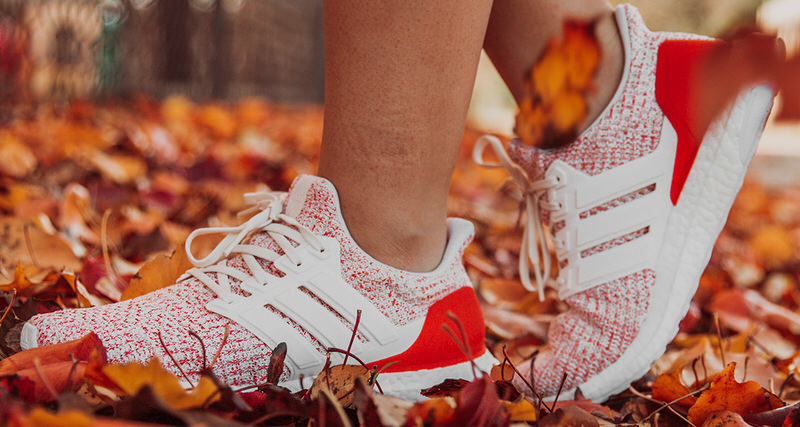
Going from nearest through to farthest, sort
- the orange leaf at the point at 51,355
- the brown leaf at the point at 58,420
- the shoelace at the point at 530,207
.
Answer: the brown leaf at the point at 58,420 < the orange leaf at the point at 51,355 < the shoelace at the point at 530,207

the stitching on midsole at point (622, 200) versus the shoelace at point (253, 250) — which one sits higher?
the stitching on midsole at point (622, 200)

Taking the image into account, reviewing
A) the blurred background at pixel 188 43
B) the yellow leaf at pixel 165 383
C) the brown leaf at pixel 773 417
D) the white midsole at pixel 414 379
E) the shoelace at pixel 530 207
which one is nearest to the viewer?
the yellow leaf at pixel 165 383

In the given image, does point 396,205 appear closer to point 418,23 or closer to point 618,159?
point 418,23

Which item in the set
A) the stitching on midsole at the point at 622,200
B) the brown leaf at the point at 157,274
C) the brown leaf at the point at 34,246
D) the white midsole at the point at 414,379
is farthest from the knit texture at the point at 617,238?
the brown leaf at the point at 34,246

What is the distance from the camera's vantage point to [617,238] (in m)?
1.07

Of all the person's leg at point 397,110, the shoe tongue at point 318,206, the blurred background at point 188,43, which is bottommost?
the blurred background at point 188,43

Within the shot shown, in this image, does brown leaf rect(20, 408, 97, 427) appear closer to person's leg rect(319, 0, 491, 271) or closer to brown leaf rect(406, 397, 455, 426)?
brown leaf rect(406, 397, 455, 426)

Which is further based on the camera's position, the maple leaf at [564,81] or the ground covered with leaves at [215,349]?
the maple leaf at [564,81]

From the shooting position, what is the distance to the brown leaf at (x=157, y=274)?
1.01 m

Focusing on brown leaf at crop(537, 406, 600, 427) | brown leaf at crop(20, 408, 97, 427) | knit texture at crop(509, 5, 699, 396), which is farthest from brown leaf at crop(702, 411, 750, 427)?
brown leaf at crop(20, 408, 97, 427)

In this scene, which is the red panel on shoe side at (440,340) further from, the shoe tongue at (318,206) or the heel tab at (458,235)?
the shoe tongue at (318,206)

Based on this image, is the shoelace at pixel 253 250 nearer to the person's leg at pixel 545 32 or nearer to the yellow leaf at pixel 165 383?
the yellow leaf at pixel 165 383

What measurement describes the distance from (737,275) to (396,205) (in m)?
1.58

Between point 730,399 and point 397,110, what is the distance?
562 mm
